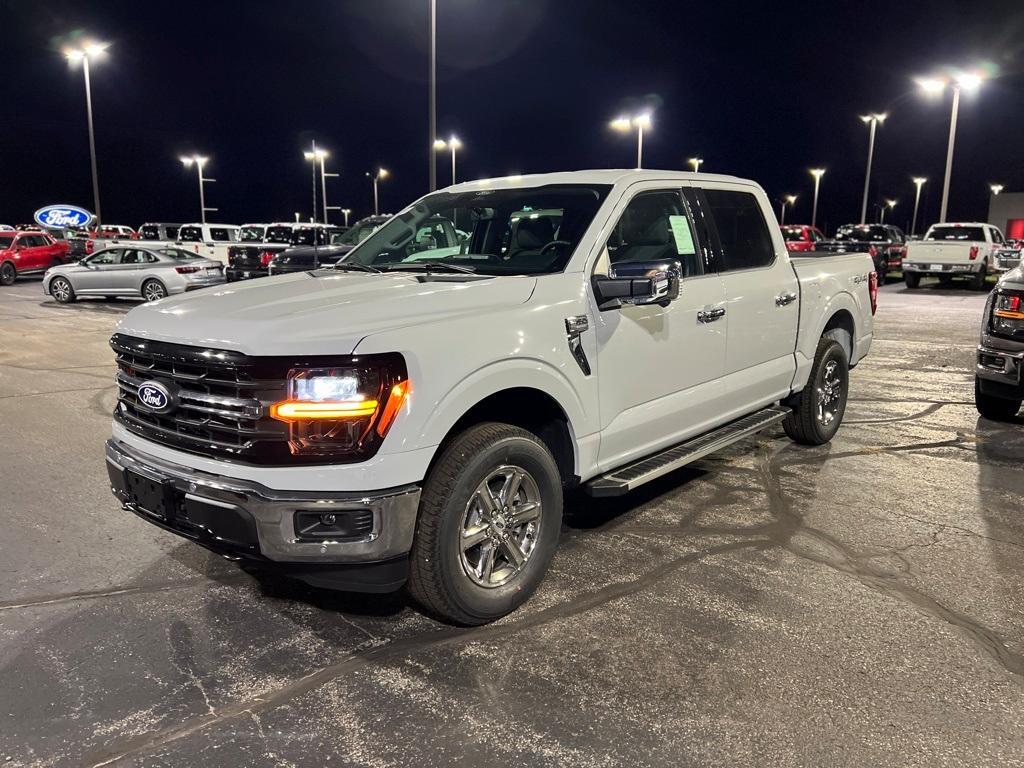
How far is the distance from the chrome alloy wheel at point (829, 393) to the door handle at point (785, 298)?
938mm

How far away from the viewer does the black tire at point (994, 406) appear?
7527 millimetres

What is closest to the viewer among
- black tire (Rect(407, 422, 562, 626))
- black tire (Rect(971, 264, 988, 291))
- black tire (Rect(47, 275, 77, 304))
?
black tire (Rect(407, 422, 562, 626))

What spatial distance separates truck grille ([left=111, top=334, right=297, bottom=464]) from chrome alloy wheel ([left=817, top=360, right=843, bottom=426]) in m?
4.80

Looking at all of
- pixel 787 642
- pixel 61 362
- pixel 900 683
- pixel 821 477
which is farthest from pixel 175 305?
pixel 61 362

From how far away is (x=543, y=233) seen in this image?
4.46m

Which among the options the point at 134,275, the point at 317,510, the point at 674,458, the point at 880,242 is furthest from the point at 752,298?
the point at 880,242

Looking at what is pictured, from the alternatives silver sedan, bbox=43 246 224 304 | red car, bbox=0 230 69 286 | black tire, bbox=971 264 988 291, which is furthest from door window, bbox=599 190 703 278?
red car, bbox=0 230 69 286

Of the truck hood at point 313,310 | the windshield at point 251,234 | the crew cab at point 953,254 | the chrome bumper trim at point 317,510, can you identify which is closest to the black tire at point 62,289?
the windshield at point 251,234

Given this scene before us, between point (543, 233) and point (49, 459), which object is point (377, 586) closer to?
point (543, 233)

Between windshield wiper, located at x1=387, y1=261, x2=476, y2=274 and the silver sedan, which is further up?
windshield wiper, located at x1=387, y1=261, x2=476, y2=274

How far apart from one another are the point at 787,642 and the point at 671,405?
5.12 ft

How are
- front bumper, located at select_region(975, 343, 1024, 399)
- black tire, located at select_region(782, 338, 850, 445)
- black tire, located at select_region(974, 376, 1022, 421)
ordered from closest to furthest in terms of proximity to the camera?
black tire, located at select_region(782, 338, 850, 445), front bumper, located at select_region(975, 343, 1024, 399), black tire, located at select_region(974, 376, 1022, 421)

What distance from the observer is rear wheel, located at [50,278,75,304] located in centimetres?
1941

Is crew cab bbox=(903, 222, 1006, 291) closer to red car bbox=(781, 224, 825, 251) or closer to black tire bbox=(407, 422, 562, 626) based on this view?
red car bbox=(781, 224, 825, 251)
